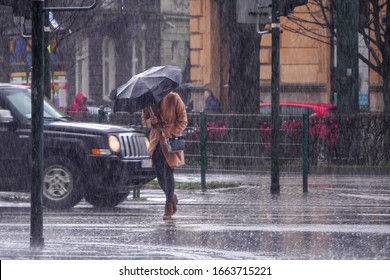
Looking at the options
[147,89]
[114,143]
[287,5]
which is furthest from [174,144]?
[287,5]

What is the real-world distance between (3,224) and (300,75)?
1230 inches

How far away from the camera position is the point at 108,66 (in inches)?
2643

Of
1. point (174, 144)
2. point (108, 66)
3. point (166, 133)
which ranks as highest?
point (108, 66)

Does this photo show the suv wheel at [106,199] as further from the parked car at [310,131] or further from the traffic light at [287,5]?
the parked car at [310,131]

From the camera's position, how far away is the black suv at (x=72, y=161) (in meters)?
18.0

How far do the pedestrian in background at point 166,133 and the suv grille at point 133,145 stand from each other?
75.7 inches

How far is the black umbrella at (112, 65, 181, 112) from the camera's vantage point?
16.1m

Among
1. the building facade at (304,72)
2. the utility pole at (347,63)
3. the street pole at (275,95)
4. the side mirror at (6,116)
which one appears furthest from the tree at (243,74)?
the building facade at (304,72)

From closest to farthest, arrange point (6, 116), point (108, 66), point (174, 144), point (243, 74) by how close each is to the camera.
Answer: point (174, 144) → point (6, 116) → point (243, 74) → point (108, 66)

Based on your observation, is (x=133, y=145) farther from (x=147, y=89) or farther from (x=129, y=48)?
(x=129, y=48)

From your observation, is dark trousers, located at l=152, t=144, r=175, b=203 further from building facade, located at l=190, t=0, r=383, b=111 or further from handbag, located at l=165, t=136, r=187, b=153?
building facade, located at l=190, t=0, r=383, b=111

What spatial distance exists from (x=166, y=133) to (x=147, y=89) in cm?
57

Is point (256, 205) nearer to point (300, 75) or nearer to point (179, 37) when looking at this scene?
point (300, 75)

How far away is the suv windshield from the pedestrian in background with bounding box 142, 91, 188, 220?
272cm
